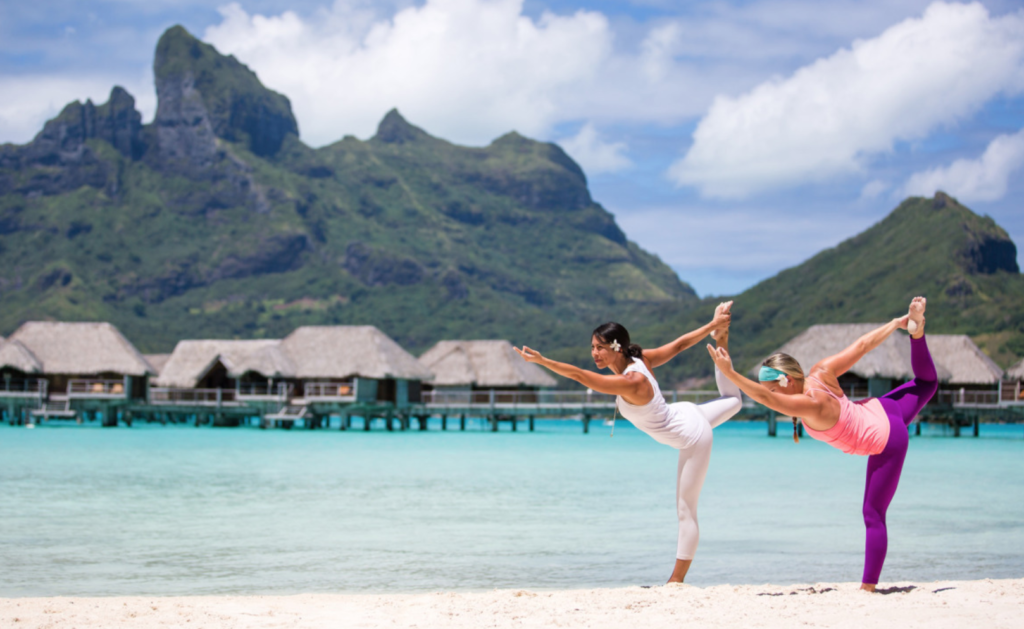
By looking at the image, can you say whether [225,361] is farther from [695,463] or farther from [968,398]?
[695,463]

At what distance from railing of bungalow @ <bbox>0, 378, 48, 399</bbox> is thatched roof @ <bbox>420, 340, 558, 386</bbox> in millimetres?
17028

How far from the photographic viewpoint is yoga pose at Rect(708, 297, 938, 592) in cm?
572

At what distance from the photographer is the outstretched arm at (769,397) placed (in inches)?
215

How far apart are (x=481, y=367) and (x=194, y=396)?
13.6 metres

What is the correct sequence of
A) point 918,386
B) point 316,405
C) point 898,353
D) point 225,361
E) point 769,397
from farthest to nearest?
point 225,361, point 316,405, point 898,353, point 918,386, point 769,397

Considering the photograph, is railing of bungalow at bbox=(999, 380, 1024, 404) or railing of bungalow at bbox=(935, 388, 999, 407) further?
railing of bungalow at bbox=(935, 388, 999, 407)

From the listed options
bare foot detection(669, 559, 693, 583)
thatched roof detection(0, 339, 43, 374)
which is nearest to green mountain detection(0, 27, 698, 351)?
thatched roof detection(0, 339, 43, 374)

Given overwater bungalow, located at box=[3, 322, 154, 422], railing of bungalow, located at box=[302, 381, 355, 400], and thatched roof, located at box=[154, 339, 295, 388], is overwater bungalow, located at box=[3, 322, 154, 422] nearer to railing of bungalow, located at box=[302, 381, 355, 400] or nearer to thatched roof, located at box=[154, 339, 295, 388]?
thatched roof, located at box=[154, 339, 295, 388]

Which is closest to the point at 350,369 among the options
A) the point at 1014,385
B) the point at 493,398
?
the point at 493,398

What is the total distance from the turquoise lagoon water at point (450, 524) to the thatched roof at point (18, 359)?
1797 centimetres

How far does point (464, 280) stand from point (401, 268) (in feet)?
30.4

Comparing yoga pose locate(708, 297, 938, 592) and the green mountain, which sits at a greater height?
the green mountain

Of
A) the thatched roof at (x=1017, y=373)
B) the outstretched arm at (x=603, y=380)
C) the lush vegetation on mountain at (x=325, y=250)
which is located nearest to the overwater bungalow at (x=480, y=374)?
the thatched roof at (x=1017, y=373)

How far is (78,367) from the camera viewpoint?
1758 inches
